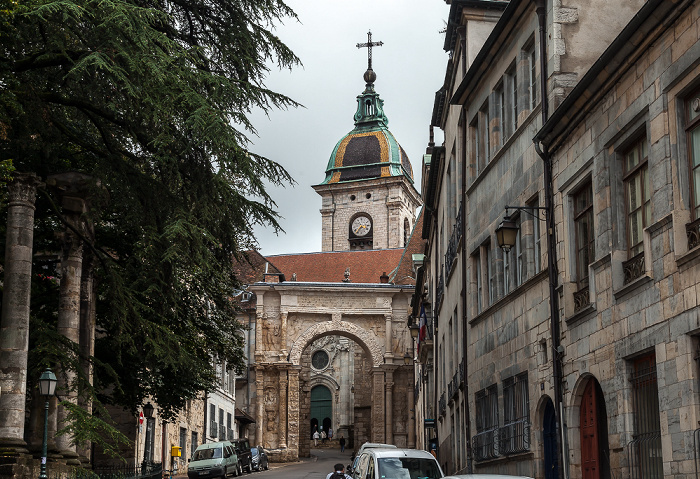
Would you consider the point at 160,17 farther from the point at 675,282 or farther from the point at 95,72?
the point at 675,282

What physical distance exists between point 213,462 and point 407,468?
19663 millimetres

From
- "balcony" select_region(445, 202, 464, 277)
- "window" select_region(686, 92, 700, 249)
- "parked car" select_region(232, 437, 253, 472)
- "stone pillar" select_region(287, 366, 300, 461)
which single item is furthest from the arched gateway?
"window" select_region(686, 92, 700, 249)

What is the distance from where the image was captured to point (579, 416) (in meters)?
14.1

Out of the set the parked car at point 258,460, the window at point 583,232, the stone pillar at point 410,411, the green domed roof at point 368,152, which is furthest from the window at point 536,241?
the green domed roof at point 368,152

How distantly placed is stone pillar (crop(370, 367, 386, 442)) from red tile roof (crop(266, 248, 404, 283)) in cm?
1675

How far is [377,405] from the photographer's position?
63.6m

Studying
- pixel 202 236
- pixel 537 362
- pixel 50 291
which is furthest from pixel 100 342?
pixel 537 362

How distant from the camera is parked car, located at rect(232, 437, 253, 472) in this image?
3938cm

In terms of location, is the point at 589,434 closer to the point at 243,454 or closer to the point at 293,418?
the point at 243,454

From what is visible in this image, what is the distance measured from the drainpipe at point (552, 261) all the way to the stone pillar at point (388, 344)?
49382 millimetres

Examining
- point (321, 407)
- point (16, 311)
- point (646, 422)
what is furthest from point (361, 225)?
point (646, 422)

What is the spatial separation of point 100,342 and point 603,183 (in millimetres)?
12879

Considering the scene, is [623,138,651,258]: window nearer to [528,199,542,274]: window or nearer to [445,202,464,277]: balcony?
[528,199,542,274]: window

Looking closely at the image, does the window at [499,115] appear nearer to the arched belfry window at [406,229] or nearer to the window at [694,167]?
the window at [694,167]
